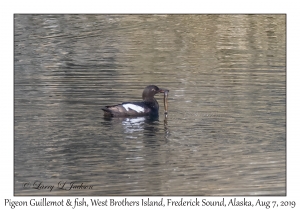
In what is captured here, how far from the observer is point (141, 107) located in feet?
51.1

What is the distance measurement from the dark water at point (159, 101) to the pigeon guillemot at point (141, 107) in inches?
7.7

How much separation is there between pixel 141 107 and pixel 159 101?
1.69m

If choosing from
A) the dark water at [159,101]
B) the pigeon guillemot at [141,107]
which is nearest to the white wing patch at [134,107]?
the pigeon guillemot at [141,107]

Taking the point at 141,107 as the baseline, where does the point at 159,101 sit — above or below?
above

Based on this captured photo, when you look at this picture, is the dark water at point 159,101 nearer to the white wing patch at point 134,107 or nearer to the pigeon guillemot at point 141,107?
the pigeon guillemot at point 141,107

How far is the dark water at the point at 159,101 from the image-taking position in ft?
37.6

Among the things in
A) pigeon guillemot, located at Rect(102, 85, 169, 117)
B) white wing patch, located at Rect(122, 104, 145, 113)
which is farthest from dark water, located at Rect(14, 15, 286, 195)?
white wing patch, located at Rect(122, 104, 145, 113)

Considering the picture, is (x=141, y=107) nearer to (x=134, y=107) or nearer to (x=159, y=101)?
(x=134, y=107)

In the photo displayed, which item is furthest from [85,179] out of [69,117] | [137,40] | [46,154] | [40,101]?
[137,40]

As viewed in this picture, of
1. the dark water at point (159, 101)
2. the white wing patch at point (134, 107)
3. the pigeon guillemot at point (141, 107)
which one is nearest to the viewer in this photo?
the dark water at point (159, 101)

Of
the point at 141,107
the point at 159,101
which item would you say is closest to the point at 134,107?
the point at 141,107

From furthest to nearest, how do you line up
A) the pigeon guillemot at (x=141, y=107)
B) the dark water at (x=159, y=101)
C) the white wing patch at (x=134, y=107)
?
the white wing patch at (x=134, y=107) → the pigeon guillemot at (x=141, y=107) → the dark water at (x=159, y=101)

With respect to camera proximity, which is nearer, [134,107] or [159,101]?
[134,107]

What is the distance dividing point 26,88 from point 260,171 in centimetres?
673
